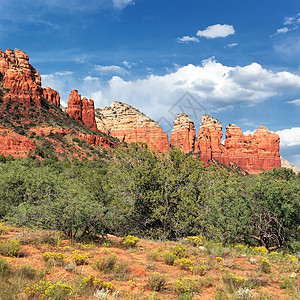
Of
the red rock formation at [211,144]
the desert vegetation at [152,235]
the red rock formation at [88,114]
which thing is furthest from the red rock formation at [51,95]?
the desert vegetation at [152,235]

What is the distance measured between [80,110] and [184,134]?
58.6m

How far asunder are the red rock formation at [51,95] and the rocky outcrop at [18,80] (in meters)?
8.39

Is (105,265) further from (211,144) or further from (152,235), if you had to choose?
(211,144)

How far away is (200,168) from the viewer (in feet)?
54.0

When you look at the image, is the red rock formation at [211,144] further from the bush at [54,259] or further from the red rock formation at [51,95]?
the bush at [54,259]

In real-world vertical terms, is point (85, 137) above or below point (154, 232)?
above

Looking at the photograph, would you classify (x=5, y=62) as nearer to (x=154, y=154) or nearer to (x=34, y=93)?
(x=34, y=93)

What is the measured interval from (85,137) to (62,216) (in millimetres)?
64525

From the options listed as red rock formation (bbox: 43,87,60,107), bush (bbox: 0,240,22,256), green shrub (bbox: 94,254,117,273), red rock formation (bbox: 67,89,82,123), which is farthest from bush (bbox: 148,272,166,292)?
red rock formation (bbox: 67,89,82,123)

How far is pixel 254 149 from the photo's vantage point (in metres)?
128

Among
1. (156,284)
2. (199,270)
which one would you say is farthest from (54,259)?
(199,270)

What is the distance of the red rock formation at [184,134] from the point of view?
429ft

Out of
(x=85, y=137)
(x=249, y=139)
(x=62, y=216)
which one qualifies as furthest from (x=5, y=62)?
(x=249, y=139)

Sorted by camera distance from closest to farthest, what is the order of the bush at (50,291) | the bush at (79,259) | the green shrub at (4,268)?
1. the bush at (50,291)
2. the green shrub at (4,268)
3. the bush at (79,259)
